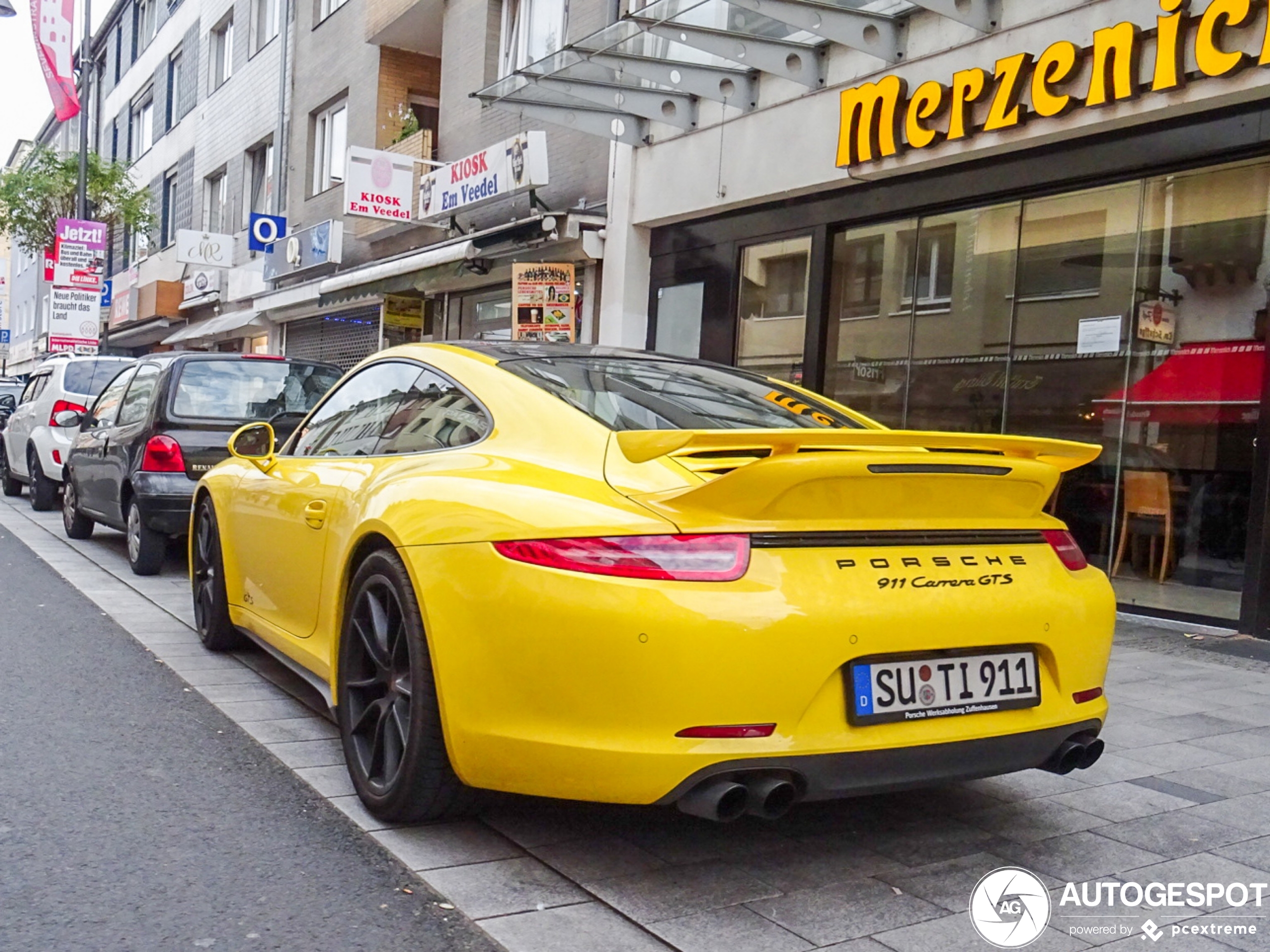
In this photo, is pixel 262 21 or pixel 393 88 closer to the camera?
pixel 393 88

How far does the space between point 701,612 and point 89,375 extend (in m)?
12.2

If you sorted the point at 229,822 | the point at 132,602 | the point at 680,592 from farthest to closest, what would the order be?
the point at 132,602, the point at 229,822, the point at 680,592

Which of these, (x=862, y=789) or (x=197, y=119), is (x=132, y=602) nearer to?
(x=862, y=789)

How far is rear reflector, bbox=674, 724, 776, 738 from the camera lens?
2646 mm

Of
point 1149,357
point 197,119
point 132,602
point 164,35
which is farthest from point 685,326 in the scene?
point 164,35

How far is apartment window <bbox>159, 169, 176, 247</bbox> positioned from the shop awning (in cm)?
371

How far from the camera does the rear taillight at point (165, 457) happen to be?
7.91 m

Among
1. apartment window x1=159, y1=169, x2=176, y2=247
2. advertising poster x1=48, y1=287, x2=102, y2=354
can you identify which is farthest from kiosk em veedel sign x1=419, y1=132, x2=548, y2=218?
apartment window x1=159, y1=169, x2=176, y2=247

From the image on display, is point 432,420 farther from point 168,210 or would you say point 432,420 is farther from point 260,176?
point 168,210

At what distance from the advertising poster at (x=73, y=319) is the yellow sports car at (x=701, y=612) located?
70.7 feet

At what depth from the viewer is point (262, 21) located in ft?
82.6

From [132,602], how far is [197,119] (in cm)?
2484

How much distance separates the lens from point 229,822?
332cm

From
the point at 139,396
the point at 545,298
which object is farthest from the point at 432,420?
the point at 545,298
